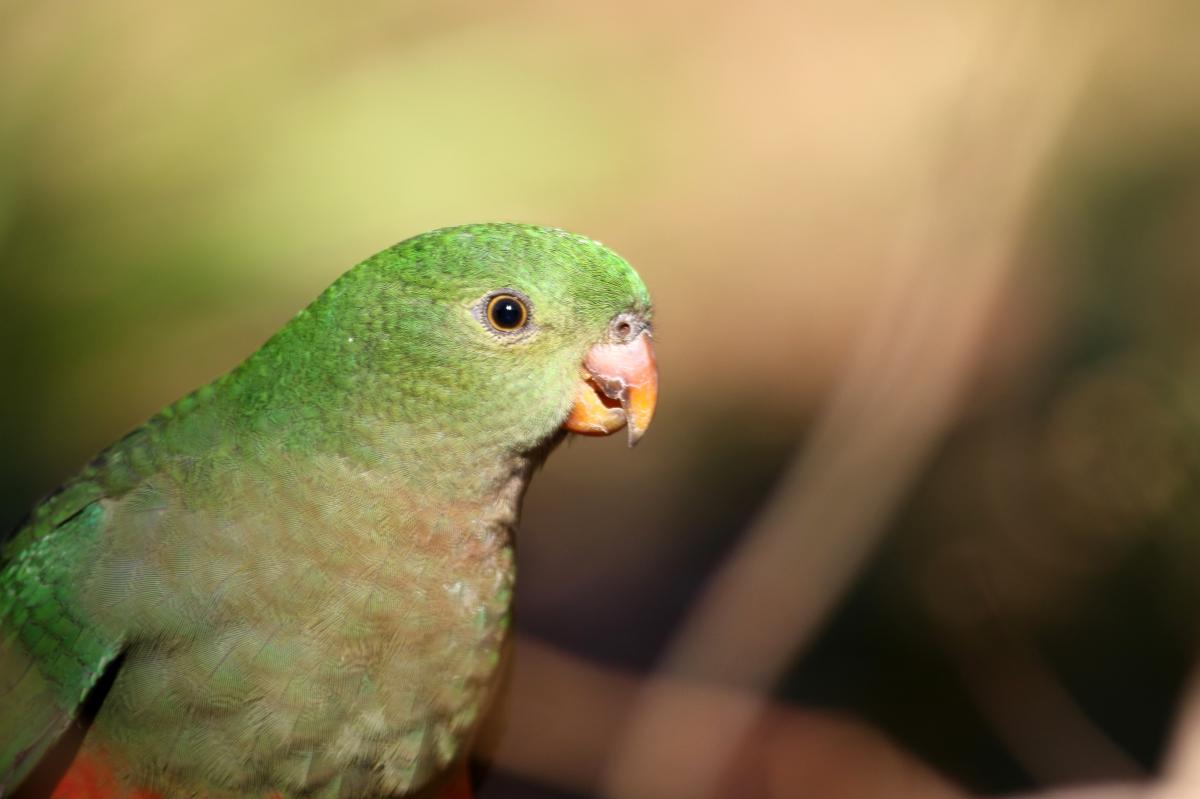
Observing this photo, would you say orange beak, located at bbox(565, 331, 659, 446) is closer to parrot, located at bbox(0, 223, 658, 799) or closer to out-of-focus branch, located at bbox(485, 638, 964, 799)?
parrot, located at bbox(0, 223, 658, 799)

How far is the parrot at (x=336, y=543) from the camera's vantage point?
2047 mm

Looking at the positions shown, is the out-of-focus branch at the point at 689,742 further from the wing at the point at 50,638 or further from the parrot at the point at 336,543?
the wing at the point at 50,638

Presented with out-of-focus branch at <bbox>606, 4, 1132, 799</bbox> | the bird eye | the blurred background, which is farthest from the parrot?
out-of-focus branch at <bbox>606, 4, 1132, 799</bbox>

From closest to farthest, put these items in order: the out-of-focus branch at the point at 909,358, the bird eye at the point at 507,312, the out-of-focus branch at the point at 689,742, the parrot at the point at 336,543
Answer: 1. the parrot at the point at 336,543
2. the bird eye at the point at 507,312
3. the out-of-focus branch at the point at 909,358
4. the out-of-focus branch at the point at 689,742

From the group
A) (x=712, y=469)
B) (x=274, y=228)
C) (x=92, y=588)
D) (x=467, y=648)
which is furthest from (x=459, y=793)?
(x=712, y=469)

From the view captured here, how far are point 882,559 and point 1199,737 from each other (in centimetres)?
274

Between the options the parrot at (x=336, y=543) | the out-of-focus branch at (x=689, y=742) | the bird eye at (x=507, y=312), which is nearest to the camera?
the parrot at (x=336, y=543)

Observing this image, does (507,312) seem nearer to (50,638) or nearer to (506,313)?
(506,313)

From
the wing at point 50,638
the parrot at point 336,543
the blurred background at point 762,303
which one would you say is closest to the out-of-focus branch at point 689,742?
the blurred background at point 762,303

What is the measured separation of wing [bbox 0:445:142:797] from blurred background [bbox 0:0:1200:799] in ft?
1.57

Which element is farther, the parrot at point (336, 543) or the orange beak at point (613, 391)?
the orange beak at point (613, 391)

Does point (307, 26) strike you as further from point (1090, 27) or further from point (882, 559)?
point (882, 559)

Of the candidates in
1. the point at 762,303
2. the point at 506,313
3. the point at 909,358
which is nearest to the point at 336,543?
the point at 506,313

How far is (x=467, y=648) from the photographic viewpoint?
2191 mm
